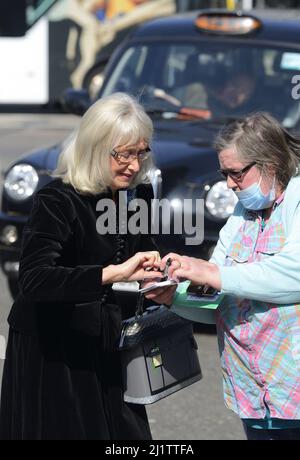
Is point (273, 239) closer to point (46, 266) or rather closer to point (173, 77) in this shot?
point (46, 266)

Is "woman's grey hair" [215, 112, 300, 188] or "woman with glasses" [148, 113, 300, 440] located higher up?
"woman's grey hair" [215, 112, 300, 188]

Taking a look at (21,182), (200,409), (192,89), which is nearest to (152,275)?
(200,409)

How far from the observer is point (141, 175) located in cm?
373

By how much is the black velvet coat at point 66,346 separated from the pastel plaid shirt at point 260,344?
1.23ft

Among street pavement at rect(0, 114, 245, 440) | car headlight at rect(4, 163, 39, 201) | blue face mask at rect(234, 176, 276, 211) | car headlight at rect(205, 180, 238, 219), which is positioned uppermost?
blue face mask at rect(234, 176, 276, 211)

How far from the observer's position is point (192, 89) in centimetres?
791

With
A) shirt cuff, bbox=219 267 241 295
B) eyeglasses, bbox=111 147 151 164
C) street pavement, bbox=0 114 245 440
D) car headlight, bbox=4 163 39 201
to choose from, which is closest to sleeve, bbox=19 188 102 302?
eyeglasses, bbox=111 147 151 164

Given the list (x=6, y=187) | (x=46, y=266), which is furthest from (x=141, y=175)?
(x=6, y=187)

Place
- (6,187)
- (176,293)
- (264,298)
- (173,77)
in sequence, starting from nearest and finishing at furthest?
(264,298), (176,293), (6,187), (173,77)

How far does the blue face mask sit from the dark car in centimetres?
330

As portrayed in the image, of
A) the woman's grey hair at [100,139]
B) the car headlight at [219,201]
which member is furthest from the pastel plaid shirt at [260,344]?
the car headlight at [219,201]

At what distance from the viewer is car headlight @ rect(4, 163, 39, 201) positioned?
7.26 meters

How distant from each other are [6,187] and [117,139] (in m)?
3.91

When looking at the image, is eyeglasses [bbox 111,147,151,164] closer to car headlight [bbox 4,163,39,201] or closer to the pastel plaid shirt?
the pastel plaid shirt
